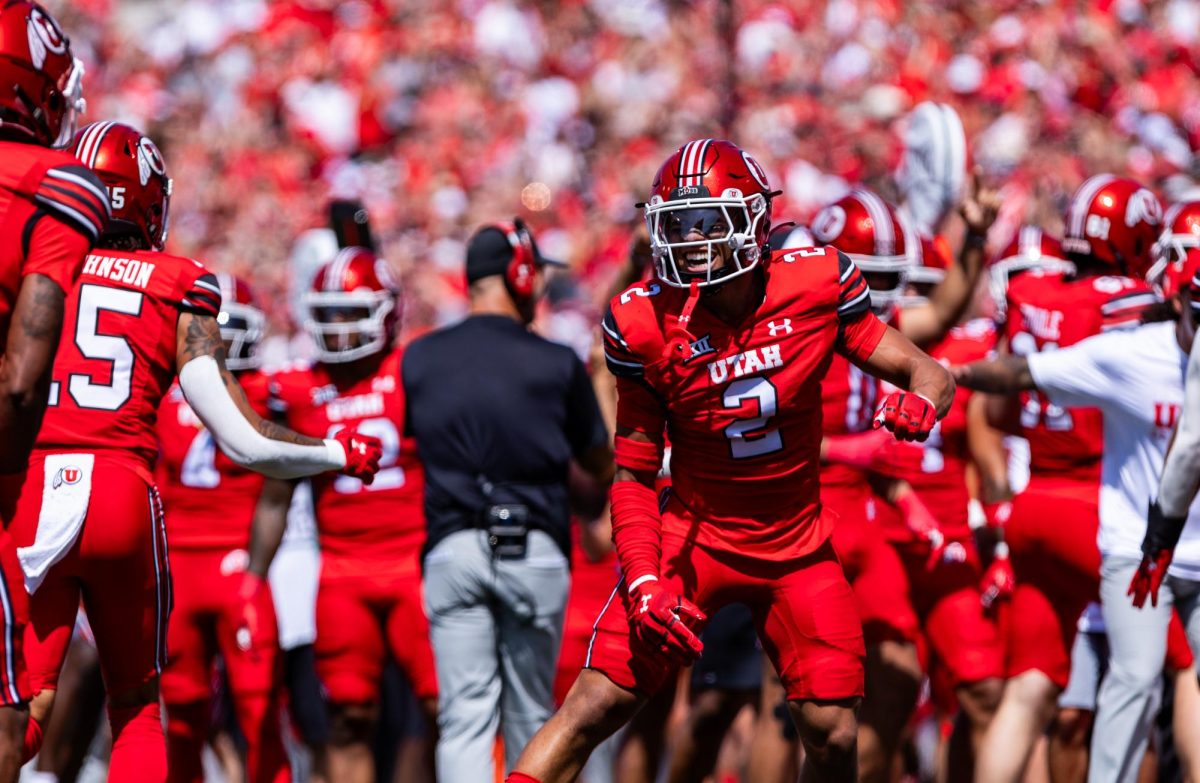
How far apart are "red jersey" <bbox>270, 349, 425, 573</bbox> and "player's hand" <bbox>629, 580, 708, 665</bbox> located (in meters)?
2.50

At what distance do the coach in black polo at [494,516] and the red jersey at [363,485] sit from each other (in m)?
0.54

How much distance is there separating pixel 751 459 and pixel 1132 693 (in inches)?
67.0

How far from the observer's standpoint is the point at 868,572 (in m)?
6.20

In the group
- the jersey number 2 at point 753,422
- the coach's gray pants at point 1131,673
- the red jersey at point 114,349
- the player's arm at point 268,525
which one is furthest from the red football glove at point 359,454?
the coach's gray pants at point 1131,673

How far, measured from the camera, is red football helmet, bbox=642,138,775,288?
4.67 metres

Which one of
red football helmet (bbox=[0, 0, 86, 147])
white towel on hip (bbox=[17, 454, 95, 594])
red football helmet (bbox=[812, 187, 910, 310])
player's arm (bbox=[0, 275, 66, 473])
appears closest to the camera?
player's arm (bbox=[0, 275, 66, 473])

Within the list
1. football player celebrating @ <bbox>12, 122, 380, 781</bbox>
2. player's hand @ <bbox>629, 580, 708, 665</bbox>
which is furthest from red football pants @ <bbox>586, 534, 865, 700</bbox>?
football player celebrating @ <bbox>12, 122, 380, 781</bbox>

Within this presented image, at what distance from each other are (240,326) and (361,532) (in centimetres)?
109

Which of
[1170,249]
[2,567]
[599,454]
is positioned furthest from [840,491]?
[2,567]

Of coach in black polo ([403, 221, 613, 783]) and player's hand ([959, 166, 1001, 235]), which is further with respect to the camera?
player's hand ([959, 166, 1001, 235])

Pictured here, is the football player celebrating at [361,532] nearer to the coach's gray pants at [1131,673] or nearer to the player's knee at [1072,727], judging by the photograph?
the player's knee at [1072,727]

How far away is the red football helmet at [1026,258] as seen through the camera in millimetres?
7547

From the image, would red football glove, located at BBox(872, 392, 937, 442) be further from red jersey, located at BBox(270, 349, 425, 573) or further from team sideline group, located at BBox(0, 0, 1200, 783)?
red jersey, located at BBox(270, 349, 425, 573)

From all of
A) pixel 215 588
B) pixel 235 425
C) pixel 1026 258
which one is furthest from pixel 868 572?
pixel 215 588
